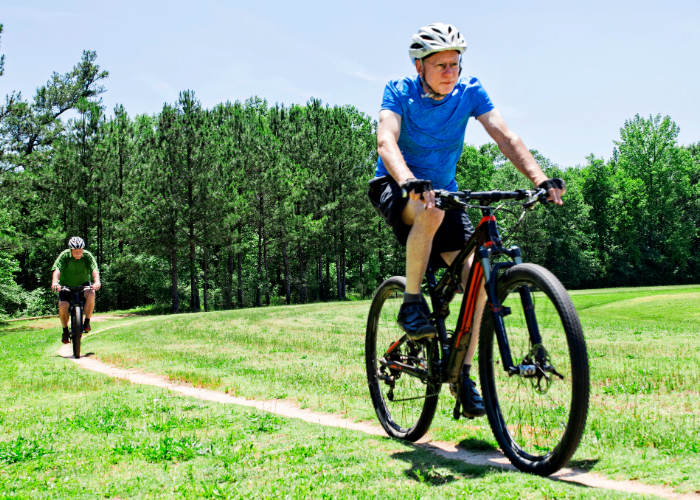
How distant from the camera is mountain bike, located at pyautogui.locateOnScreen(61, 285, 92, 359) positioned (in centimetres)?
1128

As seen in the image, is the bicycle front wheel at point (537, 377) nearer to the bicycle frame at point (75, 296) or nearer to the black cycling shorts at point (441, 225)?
the black cycling shorts at point (441, 225)

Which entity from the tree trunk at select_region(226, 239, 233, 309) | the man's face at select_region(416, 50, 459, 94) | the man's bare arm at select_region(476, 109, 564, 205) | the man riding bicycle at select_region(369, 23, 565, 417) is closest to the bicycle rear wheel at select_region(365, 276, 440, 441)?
the man riding bicycle at select_region(369, 23, 565, 417)

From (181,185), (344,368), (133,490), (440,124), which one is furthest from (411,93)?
(181,185)

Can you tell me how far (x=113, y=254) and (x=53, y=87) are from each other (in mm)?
12166

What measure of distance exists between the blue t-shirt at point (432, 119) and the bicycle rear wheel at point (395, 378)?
36.2 inches

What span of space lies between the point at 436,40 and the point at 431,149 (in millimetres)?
717

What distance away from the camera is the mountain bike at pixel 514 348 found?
3061mm

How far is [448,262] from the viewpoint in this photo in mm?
4238

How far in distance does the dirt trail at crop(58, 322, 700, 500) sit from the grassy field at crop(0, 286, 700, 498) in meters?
0.10

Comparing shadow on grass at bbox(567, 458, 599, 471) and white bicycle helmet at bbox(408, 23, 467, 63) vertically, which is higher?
white bicycle helmet at bbox(408, 23, 467, 63)

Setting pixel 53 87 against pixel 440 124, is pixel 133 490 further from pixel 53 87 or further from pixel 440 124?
pixel 53 87

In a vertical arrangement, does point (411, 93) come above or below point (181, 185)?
below

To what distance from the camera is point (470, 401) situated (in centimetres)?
372

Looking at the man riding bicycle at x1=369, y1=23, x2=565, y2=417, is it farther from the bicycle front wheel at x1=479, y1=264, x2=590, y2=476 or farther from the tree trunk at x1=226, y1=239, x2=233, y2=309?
the tree trunk at x1=226, y1=239, x2=233, y2=309
